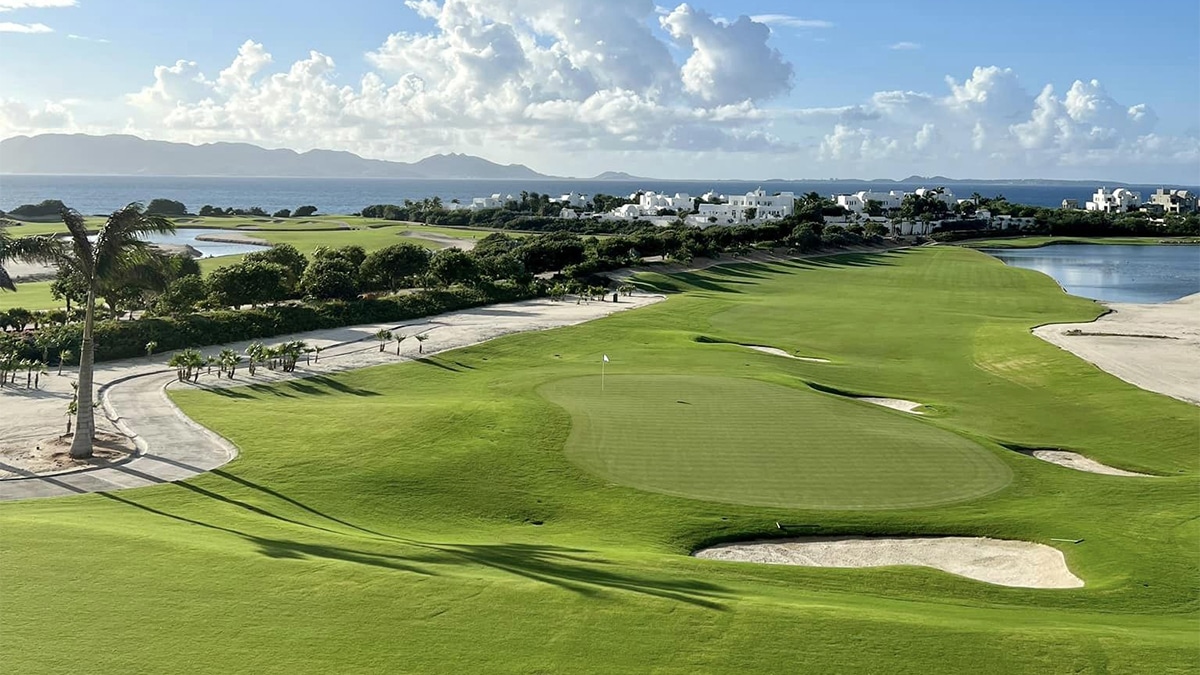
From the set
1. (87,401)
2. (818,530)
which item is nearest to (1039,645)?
(818,530)

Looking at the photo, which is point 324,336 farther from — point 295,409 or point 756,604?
point 756,604

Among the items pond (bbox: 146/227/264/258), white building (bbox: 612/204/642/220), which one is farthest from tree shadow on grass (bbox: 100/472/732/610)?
white building (bbox: 612/204/642/220)

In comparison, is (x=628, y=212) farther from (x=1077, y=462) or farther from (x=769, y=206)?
(x=1077, y=462)

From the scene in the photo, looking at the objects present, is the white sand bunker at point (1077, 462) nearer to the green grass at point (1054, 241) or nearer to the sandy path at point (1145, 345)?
the sandy path at point (1145, 345)

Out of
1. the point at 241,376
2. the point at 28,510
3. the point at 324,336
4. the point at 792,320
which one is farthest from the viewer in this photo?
the point at 792,320

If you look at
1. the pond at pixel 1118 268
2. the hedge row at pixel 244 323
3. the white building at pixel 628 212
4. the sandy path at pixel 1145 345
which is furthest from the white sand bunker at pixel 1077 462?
the white building at pixel 628 212

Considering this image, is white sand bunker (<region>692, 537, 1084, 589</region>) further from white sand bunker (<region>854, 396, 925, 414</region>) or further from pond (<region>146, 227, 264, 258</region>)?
pond (<region>146, 227, 264, 258</region>)

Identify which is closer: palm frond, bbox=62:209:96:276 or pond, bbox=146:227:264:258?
palm frond, bbox=62:209:96:276
